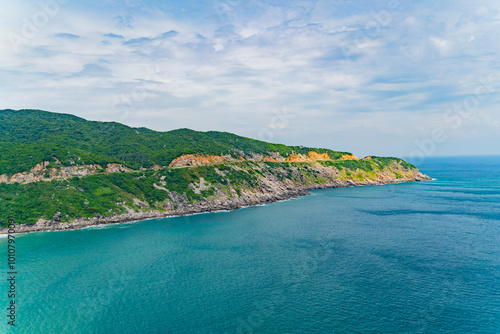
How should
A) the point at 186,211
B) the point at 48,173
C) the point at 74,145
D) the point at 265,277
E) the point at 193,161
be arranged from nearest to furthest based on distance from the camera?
the point at 265,277, the point at 48,173, the point at 186,211, the point at 74,145, the point at 193,161

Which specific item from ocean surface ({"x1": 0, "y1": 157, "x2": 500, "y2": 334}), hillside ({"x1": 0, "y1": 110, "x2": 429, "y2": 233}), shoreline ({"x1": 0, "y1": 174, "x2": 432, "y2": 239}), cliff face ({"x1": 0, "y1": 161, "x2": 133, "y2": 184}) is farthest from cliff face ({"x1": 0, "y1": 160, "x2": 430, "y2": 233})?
cliff face ({"x1": 0, "y1": 161, "x2": 133, "y2": 184})

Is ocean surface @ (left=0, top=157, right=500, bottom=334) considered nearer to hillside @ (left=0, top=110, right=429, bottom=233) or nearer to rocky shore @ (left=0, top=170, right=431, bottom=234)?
rocky shore @ (left=0, top=170, right=431, bottom=234)

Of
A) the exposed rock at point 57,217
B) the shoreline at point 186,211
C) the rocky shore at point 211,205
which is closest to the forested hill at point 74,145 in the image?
the exposed rock at point 57,217

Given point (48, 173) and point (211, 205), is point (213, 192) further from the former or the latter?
point (48, 173)

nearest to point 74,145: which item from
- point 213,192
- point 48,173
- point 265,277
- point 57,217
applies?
point 48,173

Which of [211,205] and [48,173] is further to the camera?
[211,205]

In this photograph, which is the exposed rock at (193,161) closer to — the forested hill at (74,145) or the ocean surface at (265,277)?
the forested hill at (74,145)

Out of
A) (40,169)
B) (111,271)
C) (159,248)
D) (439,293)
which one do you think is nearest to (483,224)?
(439,293)
